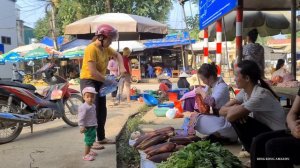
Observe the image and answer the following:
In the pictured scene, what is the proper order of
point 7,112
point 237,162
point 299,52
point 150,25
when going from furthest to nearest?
point 299,52 → point 150,25 → point 7,112 → point 237,162

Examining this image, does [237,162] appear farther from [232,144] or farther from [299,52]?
[299,52]

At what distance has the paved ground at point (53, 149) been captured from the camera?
13.9 feet

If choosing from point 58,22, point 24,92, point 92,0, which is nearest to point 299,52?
point 92,0

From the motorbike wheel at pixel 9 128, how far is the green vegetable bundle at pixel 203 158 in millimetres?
3217

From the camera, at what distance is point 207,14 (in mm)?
6340

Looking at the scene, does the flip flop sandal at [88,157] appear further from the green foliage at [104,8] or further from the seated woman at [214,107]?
the green foliage at [104,8]

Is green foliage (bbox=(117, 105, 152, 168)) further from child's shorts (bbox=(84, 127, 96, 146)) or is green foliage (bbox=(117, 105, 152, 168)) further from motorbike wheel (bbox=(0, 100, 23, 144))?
motorbike wheel (bbox=(0, 100, 23, 144))

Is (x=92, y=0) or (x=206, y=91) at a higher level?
(x=92, y=0)

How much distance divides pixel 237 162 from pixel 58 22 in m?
31.9

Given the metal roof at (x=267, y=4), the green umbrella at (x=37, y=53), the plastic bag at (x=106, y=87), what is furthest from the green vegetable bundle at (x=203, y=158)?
the green umbrella at (x=37, y=53)

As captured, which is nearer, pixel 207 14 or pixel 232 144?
pixel 232 144

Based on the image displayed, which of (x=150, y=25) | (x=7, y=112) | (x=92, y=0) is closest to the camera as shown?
(x=7, y=112)

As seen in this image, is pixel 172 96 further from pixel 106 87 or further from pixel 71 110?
pixel 106 87

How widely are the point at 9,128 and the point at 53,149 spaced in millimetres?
1106
